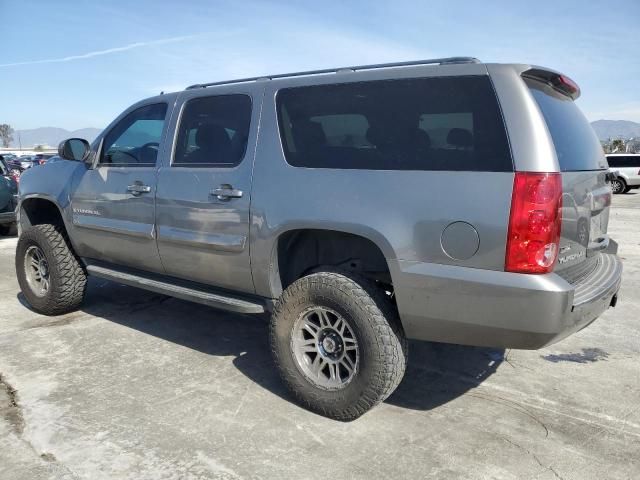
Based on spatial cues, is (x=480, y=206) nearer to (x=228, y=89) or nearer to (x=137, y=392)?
(x=228, y=89)

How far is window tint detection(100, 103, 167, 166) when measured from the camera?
4168mm

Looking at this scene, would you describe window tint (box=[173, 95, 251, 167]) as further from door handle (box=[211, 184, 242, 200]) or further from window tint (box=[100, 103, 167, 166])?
window tint (box=[100, 103, 167, 166])

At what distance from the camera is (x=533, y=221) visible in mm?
2459

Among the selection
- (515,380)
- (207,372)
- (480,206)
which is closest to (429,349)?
(515,380)

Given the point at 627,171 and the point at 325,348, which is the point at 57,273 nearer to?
the point at 325,348

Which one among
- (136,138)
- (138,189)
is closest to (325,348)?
(138,189)

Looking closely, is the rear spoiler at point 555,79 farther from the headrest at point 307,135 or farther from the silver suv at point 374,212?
the headrest at point 307,135

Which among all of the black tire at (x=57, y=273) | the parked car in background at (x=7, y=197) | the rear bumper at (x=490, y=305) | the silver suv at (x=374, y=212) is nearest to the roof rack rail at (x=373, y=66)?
the silver suv at (x=374, y=212)

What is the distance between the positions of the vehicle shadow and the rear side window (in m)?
1.52

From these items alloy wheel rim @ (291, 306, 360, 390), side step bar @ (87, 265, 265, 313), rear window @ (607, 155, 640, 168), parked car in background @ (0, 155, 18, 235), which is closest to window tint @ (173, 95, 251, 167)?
side step bar @ (87, 265, 265, 313)

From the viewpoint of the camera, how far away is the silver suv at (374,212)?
252cm

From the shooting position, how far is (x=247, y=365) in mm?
3873

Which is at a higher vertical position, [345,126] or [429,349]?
[345,126]

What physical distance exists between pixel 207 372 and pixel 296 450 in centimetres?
119
